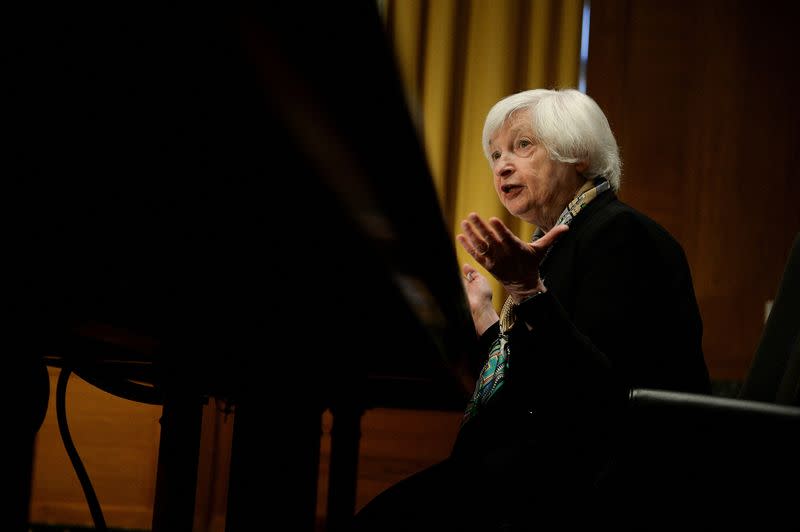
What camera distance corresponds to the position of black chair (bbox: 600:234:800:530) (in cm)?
82

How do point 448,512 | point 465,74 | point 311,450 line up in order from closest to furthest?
point 311,450 → point 448,512 → point 465,74

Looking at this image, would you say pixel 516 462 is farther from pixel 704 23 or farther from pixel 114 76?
pixel 704 23

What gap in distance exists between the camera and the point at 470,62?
2.90 metres

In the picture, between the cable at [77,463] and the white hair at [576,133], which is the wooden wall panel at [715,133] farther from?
the cable at [77,463]

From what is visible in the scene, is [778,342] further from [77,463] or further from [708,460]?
[77,463]

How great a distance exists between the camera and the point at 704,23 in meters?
2.95

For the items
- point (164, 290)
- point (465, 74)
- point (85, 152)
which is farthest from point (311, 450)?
point (465, 74)

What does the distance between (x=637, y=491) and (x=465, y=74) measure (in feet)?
7.45

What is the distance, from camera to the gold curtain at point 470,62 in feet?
9.39

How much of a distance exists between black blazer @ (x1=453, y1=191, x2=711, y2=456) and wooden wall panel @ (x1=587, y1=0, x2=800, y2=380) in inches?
67.7

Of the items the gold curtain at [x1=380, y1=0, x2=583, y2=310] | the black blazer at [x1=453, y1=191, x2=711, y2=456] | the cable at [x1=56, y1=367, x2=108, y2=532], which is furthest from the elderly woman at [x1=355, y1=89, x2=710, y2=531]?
the gold curtain at [x1=380, y1=0, x2=583, y2=310]

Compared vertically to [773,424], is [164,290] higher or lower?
higher

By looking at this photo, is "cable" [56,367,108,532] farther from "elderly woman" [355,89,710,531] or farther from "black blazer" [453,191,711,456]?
"black blazer" [453,191,711,456]

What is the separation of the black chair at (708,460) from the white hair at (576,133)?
74cm
